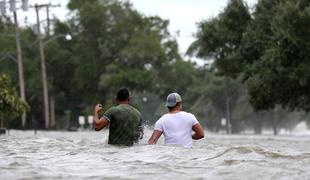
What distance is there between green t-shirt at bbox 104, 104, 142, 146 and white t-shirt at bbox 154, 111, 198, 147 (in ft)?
2.39

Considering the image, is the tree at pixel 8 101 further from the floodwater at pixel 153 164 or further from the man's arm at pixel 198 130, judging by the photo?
the man's arm at pixel 198 130

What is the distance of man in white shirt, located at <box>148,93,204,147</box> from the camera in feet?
46.0

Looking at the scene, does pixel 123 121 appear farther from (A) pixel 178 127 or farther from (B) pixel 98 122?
(A) pixel 178 127

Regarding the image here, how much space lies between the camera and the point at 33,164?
43.0 ft

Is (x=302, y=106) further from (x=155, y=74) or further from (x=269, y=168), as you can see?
(x=155, y=74)

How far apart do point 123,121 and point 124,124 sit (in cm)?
8

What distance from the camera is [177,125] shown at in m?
14.1

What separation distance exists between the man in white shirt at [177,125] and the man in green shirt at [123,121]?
735mm

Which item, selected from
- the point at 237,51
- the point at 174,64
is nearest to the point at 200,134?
the point at 237,51

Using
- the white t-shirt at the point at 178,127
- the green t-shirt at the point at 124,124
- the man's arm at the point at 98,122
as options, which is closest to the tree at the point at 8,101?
the green t-shirt at the point at 124,124

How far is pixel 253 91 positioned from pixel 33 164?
2712 centimetres

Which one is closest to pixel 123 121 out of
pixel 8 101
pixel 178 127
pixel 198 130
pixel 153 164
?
pixel 178 127

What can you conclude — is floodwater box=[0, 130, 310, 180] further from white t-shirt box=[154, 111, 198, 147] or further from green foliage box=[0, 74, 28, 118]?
green foliage box=[0, 74, 28, 118]

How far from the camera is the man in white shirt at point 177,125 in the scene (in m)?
14.0
